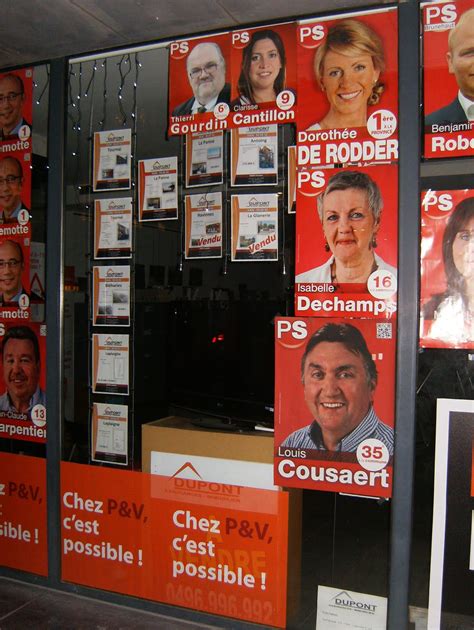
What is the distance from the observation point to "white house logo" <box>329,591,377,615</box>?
2.77 meters

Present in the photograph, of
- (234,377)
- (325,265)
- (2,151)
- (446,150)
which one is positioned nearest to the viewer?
(446,150)

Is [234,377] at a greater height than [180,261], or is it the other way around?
[180,261]

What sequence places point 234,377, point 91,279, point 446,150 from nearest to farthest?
1. point 446,150
2. point 234,377
3. point 91,279

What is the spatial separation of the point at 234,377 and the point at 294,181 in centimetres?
102

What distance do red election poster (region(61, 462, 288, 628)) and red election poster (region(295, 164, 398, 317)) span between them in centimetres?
99

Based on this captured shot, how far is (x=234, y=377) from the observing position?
9.93ft

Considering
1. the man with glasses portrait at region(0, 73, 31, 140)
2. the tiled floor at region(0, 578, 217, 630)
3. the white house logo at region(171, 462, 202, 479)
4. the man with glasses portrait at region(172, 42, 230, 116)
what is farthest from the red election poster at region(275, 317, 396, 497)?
the man with glasses portrait at region(0, 73, 31, 140)

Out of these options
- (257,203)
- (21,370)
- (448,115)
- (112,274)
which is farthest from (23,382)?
(448,115)

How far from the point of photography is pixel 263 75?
2977mm

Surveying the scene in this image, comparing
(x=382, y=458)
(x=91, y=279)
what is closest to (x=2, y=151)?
(x=91, y=279)

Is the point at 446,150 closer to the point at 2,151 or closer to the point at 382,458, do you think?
the point at 382,458

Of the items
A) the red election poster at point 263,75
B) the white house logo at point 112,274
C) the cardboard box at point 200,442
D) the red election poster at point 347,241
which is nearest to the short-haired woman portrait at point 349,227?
the red election poster at point 347,241

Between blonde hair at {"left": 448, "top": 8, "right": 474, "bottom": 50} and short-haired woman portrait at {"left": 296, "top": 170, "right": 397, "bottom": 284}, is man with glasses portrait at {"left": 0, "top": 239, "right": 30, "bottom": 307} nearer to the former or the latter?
short-haired woman portrait at {"left": 296, "top": 170, "right": 397, "bottom": 284}

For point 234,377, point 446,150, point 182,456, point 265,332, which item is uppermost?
point 446,150
